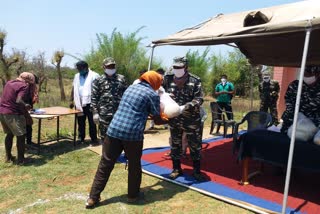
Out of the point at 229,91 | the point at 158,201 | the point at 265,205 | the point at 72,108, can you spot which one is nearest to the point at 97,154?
the point at 72,108

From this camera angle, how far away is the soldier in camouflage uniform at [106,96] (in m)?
5.70

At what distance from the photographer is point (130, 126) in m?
Result: 4.13

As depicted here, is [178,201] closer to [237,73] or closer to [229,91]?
[229,91]

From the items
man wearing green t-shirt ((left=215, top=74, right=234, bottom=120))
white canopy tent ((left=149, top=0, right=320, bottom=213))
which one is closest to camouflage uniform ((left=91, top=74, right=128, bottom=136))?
white canopy tent ((left=149, top=0, right=320, bottom=213))

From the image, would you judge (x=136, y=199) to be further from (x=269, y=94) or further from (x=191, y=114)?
(x=269, y=94)

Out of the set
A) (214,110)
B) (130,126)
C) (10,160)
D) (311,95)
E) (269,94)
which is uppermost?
(311,95)

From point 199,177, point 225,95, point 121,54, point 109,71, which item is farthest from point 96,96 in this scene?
point 121,54

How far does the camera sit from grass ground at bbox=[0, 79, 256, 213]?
13.9 feet

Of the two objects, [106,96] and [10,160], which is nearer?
[106,96]

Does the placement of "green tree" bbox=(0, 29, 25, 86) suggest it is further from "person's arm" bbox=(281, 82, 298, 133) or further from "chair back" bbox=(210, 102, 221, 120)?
"person's arm" bbox=(281, 82, 298, 133)

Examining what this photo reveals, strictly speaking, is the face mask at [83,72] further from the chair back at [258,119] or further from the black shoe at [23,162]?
the chair back at [258,119]

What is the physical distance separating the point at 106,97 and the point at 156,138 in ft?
9.91

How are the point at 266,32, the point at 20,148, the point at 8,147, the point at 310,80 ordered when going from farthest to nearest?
the point at 8,147 < the point at 20,148 < the point at 310,80 < the point at 266,32

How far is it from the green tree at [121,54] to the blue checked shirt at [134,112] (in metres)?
12.4
